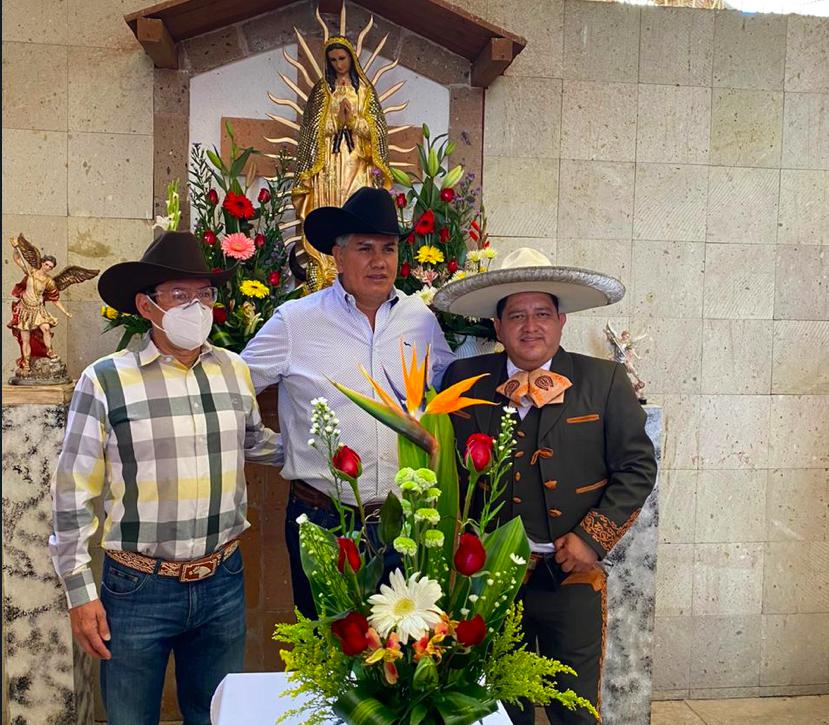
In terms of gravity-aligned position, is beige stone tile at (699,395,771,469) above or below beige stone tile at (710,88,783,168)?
below

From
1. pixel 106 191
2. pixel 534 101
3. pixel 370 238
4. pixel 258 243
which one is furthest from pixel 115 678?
pixel 534 101

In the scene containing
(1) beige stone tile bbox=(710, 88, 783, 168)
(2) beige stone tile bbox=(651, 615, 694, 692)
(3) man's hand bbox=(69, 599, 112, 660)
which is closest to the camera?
(3) man's hand bbox=(69, 599, 112, 660)

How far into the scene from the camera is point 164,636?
195cm

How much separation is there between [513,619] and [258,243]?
2033 mm

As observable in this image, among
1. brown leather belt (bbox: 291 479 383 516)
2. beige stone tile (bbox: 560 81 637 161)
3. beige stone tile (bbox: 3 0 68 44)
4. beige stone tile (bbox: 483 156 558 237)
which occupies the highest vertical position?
beige stone tile (bbox: 3 0 68 44)

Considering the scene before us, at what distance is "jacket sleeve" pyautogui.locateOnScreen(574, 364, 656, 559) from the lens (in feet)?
6.79

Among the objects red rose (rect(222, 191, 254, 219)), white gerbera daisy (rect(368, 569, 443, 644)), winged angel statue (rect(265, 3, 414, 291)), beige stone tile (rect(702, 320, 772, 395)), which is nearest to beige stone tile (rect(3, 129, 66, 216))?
red rose (rect(222, 191, 254, 219))

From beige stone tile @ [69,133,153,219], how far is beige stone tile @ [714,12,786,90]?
97.3 inches

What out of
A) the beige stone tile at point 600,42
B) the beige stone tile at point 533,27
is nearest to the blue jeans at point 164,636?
the beige stone tile at point 533,27

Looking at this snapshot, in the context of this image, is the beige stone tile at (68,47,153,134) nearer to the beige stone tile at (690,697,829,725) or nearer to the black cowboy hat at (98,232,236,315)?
the black cowboy hat at (98,232,236,315)

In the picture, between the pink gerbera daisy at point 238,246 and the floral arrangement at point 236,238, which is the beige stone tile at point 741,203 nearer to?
the floral arrangement at point 236,238

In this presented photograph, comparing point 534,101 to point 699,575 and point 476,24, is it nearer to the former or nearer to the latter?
point 476,24

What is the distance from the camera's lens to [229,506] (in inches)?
79.2

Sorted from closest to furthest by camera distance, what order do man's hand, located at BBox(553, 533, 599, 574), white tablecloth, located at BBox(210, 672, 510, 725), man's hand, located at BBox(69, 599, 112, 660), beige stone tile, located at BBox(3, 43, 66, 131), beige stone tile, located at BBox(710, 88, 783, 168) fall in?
white tablecloth, located at BBox(210, 672, 510, 725)
man's hand, located at BBox(69, 599, 112, 660)
man's hand, located at BBox(553, 533, 599, 574)
beige stone tile, located at BBox(3, 43, 66, 131)
beige stone tile, located at BBox(710, 88, 783, 168)
